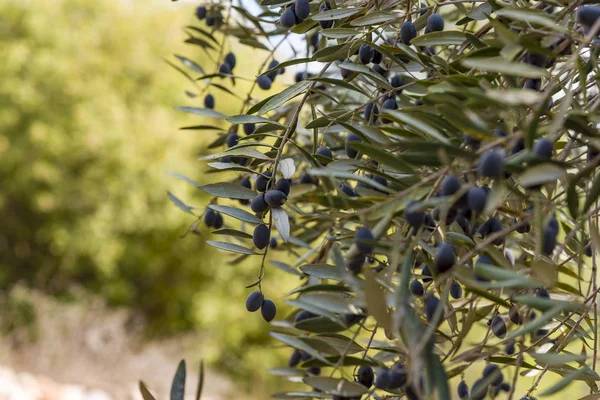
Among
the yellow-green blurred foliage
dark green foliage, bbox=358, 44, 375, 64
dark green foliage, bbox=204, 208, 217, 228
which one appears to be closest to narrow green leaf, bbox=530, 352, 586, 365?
dark green foliage, bbox=358, 44, 375, 64

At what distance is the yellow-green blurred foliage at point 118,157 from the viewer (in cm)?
548

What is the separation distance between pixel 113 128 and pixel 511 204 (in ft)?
16.7

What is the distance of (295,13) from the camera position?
695 mm

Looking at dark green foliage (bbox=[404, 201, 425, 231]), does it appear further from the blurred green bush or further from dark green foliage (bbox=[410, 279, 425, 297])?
the blurred green bush

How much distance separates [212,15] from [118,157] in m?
4.63

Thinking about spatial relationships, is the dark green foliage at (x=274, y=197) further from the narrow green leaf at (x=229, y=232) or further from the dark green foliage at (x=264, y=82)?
the dark green foliage at (x=264, y=82)

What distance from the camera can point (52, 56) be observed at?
563 centimetres

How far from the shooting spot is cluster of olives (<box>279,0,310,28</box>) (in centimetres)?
67

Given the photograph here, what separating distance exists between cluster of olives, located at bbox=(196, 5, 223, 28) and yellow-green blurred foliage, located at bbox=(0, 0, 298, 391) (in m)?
4.25

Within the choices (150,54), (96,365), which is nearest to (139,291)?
(96,365)

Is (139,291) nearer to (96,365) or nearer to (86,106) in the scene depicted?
(96,365)

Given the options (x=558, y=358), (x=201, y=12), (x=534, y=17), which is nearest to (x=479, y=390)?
(x=558, y=358)

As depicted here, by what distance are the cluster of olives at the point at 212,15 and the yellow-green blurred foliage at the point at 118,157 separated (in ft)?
13.9

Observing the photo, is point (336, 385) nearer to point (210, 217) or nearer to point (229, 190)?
point (229, 190)
